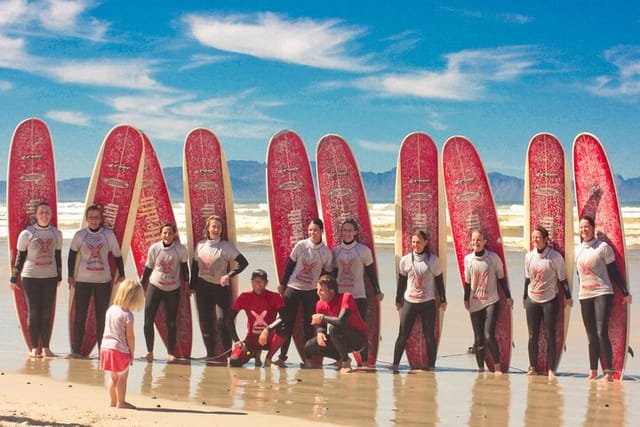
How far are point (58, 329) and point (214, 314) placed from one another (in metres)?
2.13

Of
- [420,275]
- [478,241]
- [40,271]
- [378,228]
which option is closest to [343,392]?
[420,275]

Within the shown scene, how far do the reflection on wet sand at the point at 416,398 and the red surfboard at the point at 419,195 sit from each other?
32.2 inches

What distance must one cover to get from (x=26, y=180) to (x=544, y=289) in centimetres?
423

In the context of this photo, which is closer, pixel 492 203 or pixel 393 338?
pixel 492 203

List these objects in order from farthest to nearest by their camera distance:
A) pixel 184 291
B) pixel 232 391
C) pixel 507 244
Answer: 1. pixel 507 244
2. pixel 184 291
3. pixel 232 391

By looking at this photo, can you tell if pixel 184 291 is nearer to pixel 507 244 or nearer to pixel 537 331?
pixel 537 331

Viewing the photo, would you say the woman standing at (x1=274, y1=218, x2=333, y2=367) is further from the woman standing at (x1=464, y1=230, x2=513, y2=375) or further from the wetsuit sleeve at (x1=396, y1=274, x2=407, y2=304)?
the woman standing at (x1=464, y1=230, x2=513, y2=375)

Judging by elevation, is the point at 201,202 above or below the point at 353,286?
above

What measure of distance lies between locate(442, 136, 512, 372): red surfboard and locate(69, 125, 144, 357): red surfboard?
2552 mm

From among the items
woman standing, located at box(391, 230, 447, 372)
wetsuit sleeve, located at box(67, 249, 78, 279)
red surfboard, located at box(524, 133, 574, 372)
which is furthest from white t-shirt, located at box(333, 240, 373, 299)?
wetsuit sleeve, located at box(67, 249, 78, 279)

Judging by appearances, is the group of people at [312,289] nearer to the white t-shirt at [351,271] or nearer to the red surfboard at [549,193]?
the white t-shirt at [351,271]

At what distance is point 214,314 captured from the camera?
6562mm

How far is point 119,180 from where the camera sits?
6.98 m

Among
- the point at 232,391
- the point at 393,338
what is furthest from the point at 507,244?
the point at 232,391
